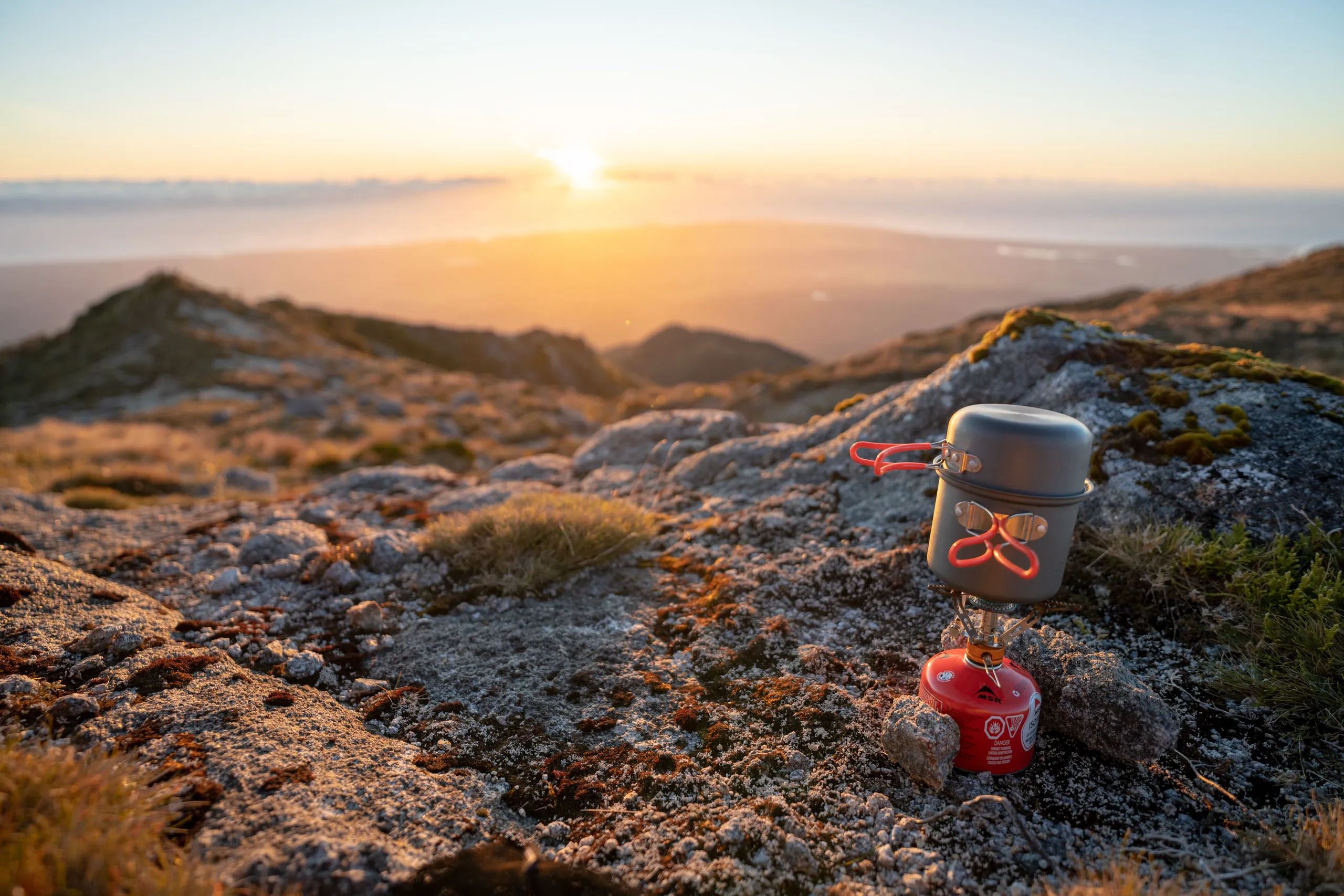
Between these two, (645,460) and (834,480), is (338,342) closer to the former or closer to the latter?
(645,460)

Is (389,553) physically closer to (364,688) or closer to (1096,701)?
(364,688)

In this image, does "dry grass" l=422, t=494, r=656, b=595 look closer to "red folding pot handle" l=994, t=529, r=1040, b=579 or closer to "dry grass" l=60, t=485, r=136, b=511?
"red folding pot handle" l=994, t=529, r=1040, b=579

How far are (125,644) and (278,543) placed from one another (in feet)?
6.53

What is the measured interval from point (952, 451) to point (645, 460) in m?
6.16

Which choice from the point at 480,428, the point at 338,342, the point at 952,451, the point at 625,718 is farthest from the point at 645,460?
the point at 338,342

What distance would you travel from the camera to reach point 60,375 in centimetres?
3347

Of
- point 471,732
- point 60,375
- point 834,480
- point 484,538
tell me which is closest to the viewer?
point 471,732

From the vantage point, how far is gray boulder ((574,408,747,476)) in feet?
30.8

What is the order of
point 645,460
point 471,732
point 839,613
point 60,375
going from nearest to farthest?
point 471,732
point 839,613
point 645,460
point 60,375

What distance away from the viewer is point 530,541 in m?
6.14

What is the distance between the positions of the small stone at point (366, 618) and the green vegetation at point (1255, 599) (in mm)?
5667

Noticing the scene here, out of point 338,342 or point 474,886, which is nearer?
point 474,886

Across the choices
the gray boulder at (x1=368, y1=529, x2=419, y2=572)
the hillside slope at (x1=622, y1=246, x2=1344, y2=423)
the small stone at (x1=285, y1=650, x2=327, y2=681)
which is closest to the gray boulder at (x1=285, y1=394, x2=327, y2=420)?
the hillside slope at (x1=622, y1=246, x2=1344, y2=423)

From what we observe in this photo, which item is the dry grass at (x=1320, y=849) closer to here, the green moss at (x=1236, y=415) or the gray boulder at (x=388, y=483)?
the green moss at (x=1236, y=415)
